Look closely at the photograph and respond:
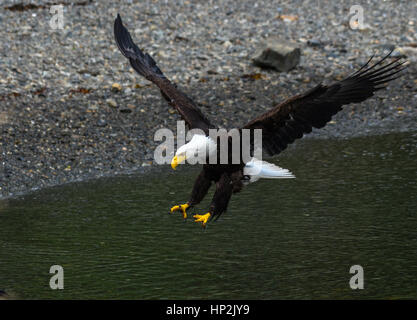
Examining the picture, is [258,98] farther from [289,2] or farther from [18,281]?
[18,281]

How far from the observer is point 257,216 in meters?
11.4

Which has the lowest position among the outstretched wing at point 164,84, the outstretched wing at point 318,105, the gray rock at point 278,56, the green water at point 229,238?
the green water at point 229,238

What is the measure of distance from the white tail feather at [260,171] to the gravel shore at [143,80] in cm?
542

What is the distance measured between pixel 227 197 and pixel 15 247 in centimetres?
321

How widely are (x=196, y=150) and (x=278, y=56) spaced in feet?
34.8

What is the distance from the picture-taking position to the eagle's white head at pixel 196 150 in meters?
9.27

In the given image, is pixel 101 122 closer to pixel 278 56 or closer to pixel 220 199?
pixel 278 56

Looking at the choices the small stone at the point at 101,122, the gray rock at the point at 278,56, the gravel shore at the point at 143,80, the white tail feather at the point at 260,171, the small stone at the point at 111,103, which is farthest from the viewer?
the gray rock at the point at 278,56

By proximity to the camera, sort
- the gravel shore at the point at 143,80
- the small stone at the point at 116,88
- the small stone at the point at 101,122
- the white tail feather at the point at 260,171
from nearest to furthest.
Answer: the white tail feather at the point at 260,171, the gravel shore at the point at 143,80, the small stone at the point at 101,122, the small stone at the point at 116,88

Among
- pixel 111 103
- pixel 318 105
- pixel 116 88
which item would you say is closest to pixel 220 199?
pixel 318 105

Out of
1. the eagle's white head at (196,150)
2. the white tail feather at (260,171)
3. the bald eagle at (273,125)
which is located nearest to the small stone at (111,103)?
the bald eagle at (273,125)

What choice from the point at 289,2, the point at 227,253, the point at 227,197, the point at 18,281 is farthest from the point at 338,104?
the point at 289,2

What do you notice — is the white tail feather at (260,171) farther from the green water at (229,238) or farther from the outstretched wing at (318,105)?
the green water at (229,238)

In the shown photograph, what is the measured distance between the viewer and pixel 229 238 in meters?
10.6
